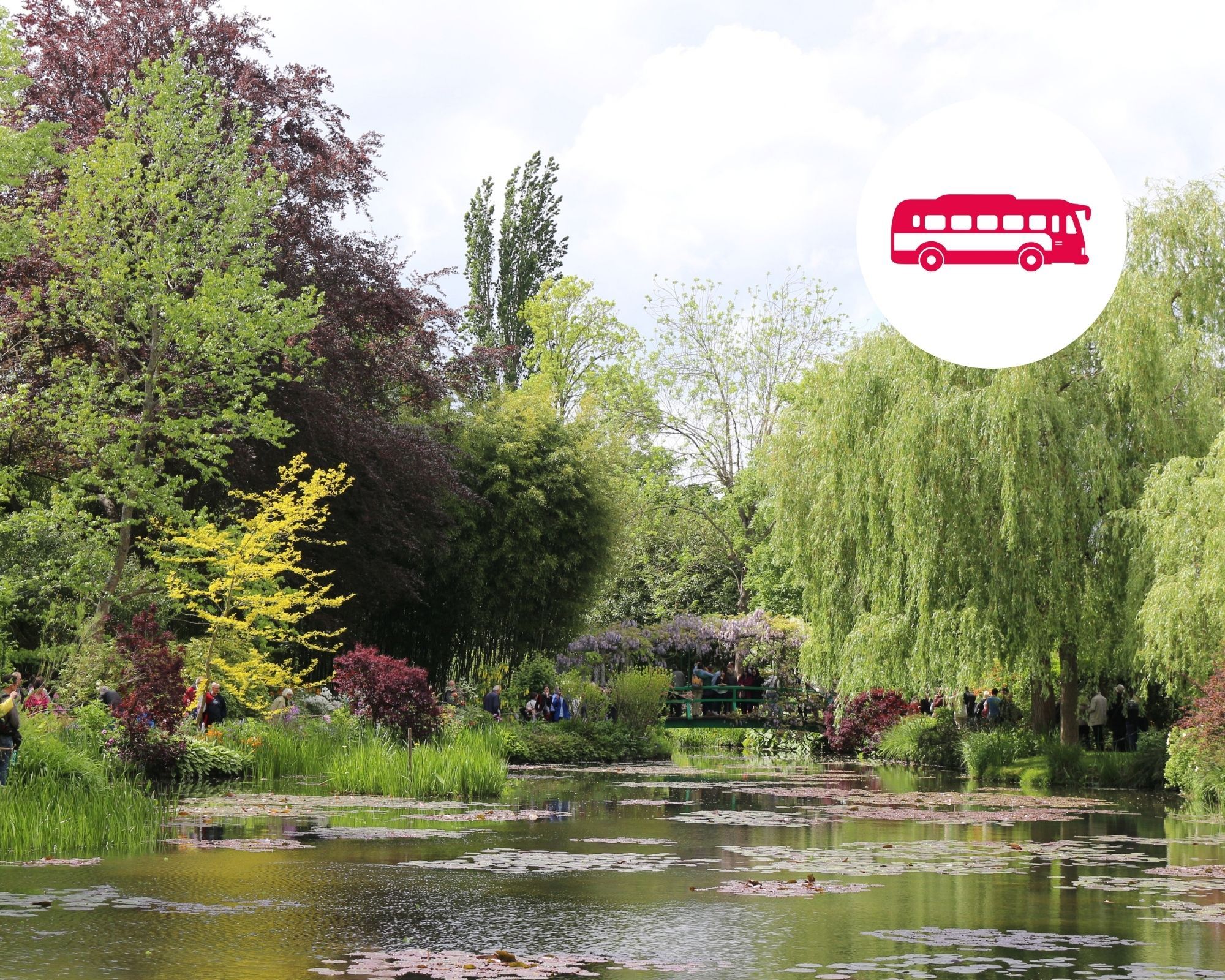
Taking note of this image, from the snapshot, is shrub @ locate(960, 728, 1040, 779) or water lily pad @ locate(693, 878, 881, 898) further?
shrub @ locate(960, 728, 1040, 779)

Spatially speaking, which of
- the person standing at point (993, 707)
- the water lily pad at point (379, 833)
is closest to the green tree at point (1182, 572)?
the person standing at point (993, 707)

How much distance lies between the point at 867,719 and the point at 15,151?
21.3 meters

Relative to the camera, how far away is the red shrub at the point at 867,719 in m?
31.5

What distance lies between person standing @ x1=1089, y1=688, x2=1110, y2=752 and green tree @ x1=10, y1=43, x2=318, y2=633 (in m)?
15.9

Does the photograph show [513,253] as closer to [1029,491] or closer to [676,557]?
[676,557]

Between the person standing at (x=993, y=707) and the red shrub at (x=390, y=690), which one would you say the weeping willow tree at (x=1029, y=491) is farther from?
the red shrub at (x=390, y=690)

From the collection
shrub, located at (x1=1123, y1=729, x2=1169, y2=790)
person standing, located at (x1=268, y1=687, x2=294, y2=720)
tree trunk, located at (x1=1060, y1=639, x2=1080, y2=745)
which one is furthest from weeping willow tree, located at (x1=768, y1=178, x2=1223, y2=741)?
person standing, located at (x1=268, y1=687, x2=294, y2=720)

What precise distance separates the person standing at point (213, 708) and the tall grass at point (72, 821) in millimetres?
8555

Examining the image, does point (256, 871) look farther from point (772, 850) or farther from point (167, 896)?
point (772, 850)

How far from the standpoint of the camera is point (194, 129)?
912 inches

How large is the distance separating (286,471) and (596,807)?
9881 mm

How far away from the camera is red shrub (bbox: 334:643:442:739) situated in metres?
20.6

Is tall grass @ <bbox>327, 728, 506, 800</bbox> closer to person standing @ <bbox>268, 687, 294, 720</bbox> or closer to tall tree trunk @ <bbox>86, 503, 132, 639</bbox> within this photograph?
person standing @ <bbox>268, 687, 294, 720</bbox>

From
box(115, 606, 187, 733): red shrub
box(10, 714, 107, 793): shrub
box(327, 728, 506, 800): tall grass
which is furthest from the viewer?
box(327, 728, 506, 800): tall grass
